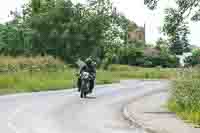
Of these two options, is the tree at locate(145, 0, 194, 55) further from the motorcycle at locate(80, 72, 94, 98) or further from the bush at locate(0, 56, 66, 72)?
the bush at locate(0, 56, 66, 72)

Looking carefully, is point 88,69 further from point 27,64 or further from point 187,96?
point 27,64

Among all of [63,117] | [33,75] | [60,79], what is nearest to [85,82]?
[63,117]

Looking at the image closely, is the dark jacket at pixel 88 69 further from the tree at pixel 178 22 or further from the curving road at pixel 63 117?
the tree at pixel 178 22

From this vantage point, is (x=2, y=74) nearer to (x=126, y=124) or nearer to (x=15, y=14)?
(x=126, y=124)

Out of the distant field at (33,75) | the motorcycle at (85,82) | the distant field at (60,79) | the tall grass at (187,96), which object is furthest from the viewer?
the distant field at (33,75)

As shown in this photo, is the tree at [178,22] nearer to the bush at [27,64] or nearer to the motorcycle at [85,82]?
the motorcycle at [85,82]

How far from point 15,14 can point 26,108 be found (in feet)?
222

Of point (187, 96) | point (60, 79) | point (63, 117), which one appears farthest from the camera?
Result: point (60, 79)

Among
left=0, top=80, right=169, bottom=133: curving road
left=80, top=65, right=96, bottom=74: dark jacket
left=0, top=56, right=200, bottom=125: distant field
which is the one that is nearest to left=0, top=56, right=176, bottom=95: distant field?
left=0, top=56, right=200, bottom=125: distant field

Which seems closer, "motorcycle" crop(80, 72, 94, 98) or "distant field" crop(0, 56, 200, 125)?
"distant field" crop(0, 56, 200, 125)

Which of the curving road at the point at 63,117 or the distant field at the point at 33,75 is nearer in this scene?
the curving road at the point at 63,117

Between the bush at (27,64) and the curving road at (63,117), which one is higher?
the bush at (27,64)

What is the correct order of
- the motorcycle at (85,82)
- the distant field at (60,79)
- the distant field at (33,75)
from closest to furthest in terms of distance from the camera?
1. the distant field at (60,79)
2. the motorcycle at (85,82)
3. the distant field at (33,75)

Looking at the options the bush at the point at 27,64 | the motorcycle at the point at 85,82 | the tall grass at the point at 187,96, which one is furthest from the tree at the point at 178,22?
the bush at the point at 27,64
